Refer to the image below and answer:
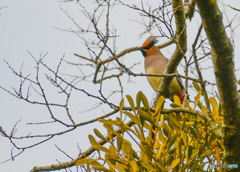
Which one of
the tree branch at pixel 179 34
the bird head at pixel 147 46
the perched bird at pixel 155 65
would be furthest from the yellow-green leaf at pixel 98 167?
the bird head at pixel 147 46

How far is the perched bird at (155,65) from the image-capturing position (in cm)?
452

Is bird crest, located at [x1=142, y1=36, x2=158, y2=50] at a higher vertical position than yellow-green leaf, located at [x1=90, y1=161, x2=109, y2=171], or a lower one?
higher

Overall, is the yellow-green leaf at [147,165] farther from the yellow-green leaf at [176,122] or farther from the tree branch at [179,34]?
the tree branch at [179,34]

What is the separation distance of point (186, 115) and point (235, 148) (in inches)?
13.9

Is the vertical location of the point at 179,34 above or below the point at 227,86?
above

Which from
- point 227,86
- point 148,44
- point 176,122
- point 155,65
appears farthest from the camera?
point 148,44

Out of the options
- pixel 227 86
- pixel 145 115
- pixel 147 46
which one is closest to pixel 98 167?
pixel 145 115

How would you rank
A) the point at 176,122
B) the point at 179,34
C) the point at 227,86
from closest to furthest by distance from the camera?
the point at 227,86
the point at 176,122
the point at 179,34

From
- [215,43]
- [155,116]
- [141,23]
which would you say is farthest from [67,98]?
[141,23]

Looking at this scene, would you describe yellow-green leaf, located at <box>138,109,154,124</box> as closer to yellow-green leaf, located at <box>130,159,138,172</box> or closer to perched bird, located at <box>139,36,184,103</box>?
yellow-green leaf, located at <box>130,159,138,172</box>

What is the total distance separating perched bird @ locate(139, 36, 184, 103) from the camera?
14.8ft

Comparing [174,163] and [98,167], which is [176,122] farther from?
[98,167]

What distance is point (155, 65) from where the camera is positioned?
15.3 ft

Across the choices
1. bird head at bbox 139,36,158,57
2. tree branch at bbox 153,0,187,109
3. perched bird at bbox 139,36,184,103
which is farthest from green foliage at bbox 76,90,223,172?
bird head at bbox 139,36,158,57
